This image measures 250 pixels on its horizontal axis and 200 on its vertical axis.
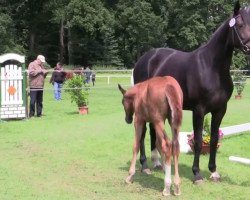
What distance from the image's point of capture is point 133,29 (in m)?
71.9

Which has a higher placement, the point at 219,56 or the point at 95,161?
the point at 219,56

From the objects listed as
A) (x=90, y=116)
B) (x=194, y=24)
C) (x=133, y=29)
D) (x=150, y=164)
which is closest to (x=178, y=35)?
(x=194, y=24)

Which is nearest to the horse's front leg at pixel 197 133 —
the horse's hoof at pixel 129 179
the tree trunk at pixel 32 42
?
the horse's hoof at pixel 129 179

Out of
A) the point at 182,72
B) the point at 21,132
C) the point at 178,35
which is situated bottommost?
the point at 21,132

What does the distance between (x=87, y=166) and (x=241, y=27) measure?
3425 mm

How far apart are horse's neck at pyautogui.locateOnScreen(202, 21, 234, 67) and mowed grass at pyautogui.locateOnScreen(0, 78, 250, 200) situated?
1820 mm

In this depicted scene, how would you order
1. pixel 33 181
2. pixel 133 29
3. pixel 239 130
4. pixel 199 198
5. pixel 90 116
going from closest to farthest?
pixel 199 198 < pixel 33 181 < pixel 239 130 < pixel 90 116 < pixel 133 29

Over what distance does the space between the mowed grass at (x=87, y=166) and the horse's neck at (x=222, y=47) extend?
1.82m

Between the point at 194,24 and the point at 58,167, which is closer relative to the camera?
the point at 58,167

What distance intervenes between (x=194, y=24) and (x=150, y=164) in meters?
68.6

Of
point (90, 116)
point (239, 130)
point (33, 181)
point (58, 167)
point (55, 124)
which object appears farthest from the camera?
point (90, 116)

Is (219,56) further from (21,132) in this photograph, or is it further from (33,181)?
(21,132)

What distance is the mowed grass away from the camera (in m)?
6.46

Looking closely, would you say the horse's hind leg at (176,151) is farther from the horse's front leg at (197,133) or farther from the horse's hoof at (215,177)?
the horse's hoof at (215,177)
